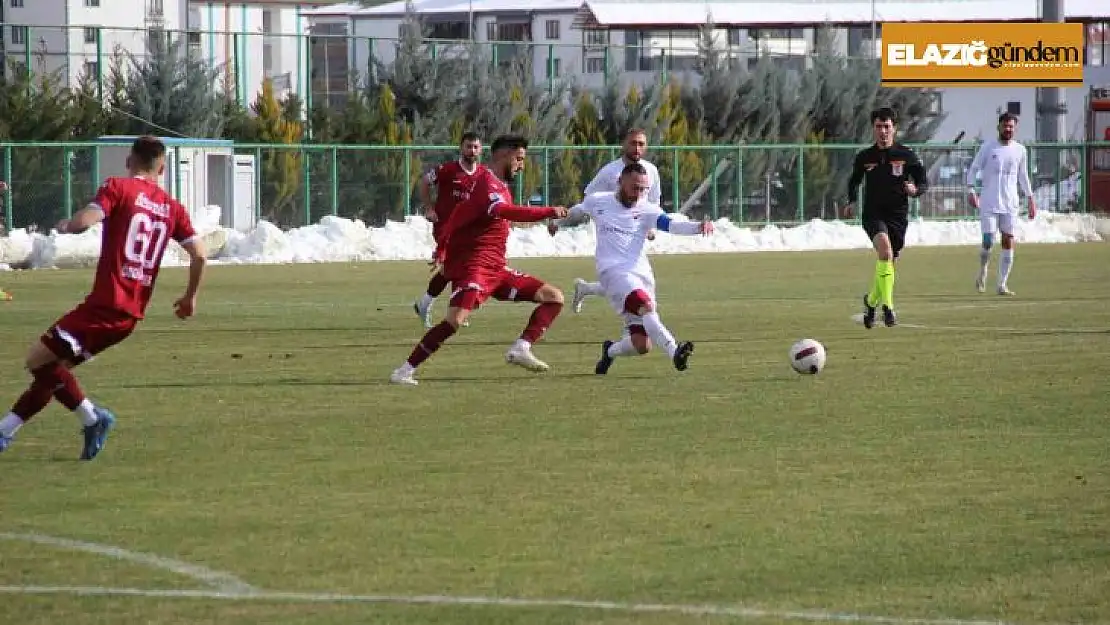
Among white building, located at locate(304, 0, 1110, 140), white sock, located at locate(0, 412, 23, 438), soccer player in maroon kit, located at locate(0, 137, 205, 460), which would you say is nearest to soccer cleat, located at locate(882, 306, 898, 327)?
soccer player in maroon kit, located at locate(0, 137, 205, 460)

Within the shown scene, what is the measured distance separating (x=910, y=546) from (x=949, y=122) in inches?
2794

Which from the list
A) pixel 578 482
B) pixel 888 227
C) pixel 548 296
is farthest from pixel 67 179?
pixel 578 482

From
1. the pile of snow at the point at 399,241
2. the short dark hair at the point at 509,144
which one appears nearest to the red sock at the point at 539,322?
the short dark hair at the point at 509,144

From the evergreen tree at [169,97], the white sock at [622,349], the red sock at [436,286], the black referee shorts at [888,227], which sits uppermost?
the evergreen tree at [169,97]

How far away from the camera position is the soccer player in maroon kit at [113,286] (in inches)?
420

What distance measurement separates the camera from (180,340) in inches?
766

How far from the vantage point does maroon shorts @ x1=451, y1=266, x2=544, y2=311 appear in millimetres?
15266

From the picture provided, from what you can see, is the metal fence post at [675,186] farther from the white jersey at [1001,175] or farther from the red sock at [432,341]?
the red sock at [432,341]

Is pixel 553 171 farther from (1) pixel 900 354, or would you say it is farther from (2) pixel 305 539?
(2) pixel 305 539

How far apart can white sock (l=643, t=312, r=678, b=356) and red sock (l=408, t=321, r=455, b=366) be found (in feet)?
4.68

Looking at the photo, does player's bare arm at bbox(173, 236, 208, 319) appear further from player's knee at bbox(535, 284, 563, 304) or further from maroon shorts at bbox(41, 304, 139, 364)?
→ player's knee at bbox(535, 284, 563, 304)

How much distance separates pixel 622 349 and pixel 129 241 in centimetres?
553

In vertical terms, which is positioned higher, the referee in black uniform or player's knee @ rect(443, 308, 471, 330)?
the referee in black uniform

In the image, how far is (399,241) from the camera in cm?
3838
